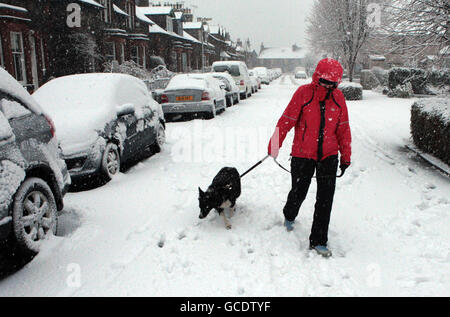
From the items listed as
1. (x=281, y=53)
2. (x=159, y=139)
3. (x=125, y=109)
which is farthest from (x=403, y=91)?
(x=281, y=53)

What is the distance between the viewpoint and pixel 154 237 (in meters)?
4.24

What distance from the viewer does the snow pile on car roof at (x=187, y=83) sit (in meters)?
12.7

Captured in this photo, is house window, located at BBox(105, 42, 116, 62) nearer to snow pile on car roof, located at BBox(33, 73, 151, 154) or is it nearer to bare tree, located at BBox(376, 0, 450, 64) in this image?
snow pile on car roof, located at BBox(33, 73, 151, 154)

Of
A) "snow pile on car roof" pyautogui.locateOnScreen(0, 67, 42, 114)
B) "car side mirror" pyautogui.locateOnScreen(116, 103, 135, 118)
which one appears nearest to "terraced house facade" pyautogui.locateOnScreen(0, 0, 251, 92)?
"car side mirror" pyautogui.locateOnScreen(116, 103, 135, 118)

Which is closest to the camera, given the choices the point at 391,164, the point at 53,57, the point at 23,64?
the point at 391,164

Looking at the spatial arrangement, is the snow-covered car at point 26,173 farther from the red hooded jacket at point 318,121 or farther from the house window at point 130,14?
the house window at point 130,14

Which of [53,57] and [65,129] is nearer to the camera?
[65,129]

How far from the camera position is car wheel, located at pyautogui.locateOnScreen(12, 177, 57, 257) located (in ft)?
11.1

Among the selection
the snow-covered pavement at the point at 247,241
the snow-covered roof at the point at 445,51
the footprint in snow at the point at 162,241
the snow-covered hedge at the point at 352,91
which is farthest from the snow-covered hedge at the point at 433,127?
the snow-covered hedge at the point at 352,91

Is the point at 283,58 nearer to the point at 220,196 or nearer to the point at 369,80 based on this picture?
the point at 369,80

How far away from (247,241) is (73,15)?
19.9 m
